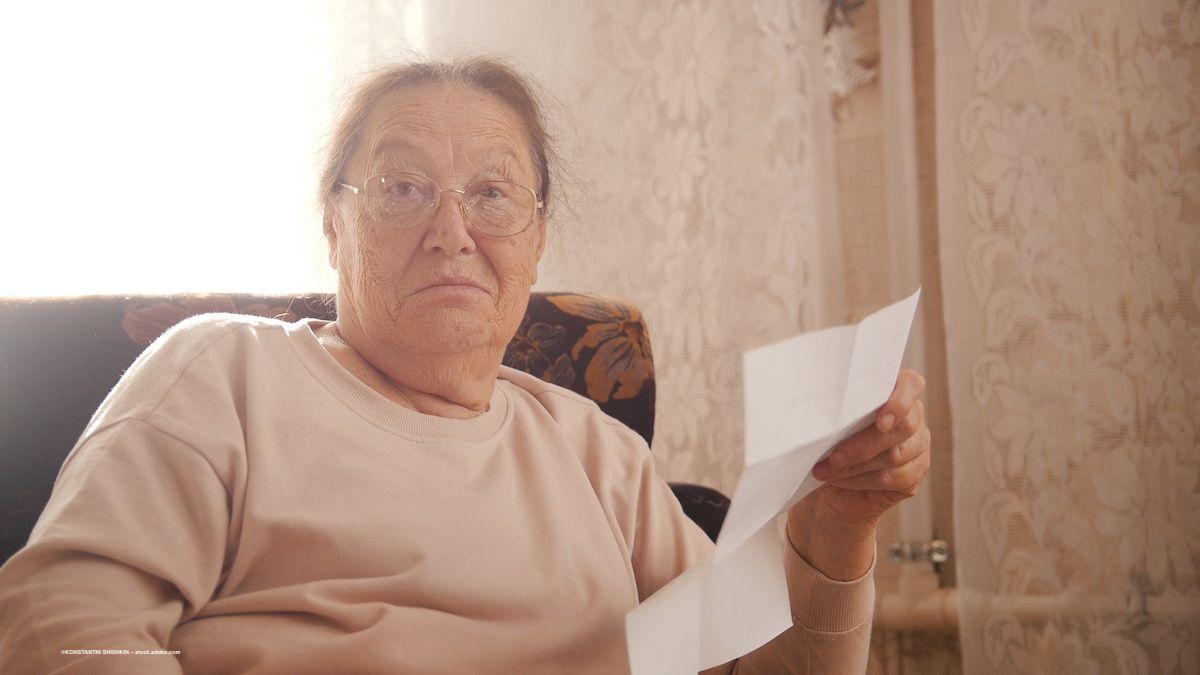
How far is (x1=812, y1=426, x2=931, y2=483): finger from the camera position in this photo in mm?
789

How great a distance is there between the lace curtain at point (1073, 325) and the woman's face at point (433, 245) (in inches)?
45.2

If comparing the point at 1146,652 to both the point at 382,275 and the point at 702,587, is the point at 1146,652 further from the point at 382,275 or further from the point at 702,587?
the point at 382,275

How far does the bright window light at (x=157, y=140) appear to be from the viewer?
1708 mm

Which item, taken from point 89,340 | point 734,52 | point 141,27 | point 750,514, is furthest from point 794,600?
point 141,27

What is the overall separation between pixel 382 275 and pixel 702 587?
45 cm

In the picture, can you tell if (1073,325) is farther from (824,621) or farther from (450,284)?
(450,284)

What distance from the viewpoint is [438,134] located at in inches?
37.6

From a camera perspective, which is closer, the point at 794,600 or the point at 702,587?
the point at 702,587

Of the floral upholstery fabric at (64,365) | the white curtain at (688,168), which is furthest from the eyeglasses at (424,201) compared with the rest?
the white curtain at (688,168)

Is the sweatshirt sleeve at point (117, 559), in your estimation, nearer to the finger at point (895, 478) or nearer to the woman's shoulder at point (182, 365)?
the woman's shoulder at point (182, 365)

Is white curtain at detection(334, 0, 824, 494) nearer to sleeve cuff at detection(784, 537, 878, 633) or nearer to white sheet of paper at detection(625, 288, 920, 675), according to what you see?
sleeve cuff at detection(784, 537, 878, 633)

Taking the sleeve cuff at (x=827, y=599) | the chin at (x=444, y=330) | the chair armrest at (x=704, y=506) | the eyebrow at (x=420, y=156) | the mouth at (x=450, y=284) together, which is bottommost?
the chair armrest at (x=704, y=506)

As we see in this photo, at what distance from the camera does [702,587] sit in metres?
0.74

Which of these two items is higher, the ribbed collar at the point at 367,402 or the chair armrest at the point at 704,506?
the ribbed collar at the point at 367,402
